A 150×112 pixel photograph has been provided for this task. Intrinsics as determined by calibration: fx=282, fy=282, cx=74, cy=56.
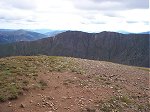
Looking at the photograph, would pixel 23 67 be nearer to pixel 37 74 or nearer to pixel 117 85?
pixel 37 74

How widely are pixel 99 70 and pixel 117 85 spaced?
5.06 metres

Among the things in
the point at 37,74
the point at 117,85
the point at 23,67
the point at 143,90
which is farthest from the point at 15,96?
the point at 143,90

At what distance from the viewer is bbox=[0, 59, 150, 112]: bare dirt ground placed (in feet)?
62.1

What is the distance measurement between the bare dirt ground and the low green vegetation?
0.53m

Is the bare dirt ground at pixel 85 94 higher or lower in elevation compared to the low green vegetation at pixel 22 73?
lower

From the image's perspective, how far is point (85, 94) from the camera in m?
21.8

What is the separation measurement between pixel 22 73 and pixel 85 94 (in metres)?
6.05

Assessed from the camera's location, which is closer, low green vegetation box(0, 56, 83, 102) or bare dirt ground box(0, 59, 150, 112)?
bare dirt ground box(0, 59, 150, 112)

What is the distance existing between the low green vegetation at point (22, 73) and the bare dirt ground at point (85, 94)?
53 cm

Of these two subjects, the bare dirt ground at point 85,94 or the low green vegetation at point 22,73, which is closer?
the bare dirt ground at point 85,94

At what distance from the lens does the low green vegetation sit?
2022 centimetres

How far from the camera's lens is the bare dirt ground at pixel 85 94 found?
62.1ft

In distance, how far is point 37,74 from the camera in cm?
2475

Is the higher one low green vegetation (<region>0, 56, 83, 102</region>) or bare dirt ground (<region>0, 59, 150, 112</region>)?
low green vegetation (<region>0, 56, 83, 102</region>)
